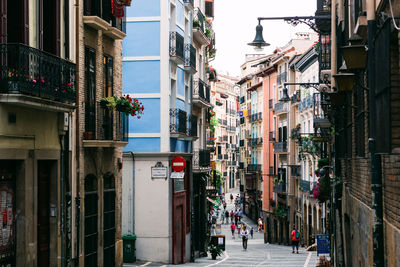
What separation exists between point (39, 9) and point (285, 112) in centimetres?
5244

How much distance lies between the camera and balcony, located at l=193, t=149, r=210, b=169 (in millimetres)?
39397

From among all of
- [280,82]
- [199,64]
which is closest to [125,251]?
[199,64]

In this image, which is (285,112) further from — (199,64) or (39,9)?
(39,9)

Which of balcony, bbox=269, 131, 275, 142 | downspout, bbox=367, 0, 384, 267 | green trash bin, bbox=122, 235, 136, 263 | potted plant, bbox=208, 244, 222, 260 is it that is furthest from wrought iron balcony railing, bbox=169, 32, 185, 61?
balcony, bbox=269, 131, 275, 142

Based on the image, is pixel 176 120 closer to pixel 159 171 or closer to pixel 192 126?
pixel 159 171

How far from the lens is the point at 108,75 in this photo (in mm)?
21922

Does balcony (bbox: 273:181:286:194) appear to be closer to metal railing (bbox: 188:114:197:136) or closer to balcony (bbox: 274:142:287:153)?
balcony (bbox: 274:142:287:153)

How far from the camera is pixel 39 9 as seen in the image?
15.8 m

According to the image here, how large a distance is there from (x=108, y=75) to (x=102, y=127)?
6.69 feet

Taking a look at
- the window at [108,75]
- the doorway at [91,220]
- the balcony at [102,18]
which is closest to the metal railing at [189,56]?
the balcony at [102,18]

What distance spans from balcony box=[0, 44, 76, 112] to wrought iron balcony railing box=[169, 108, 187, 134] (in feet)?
51.8

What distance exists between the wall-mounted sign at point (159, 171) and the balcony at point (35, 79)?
15.1 m

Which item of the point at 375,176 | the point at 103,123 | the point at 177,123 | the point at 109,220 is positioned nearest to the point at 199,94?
the point at 177,123

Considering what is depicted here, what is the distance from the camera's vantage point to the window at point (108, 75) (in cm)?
2167
